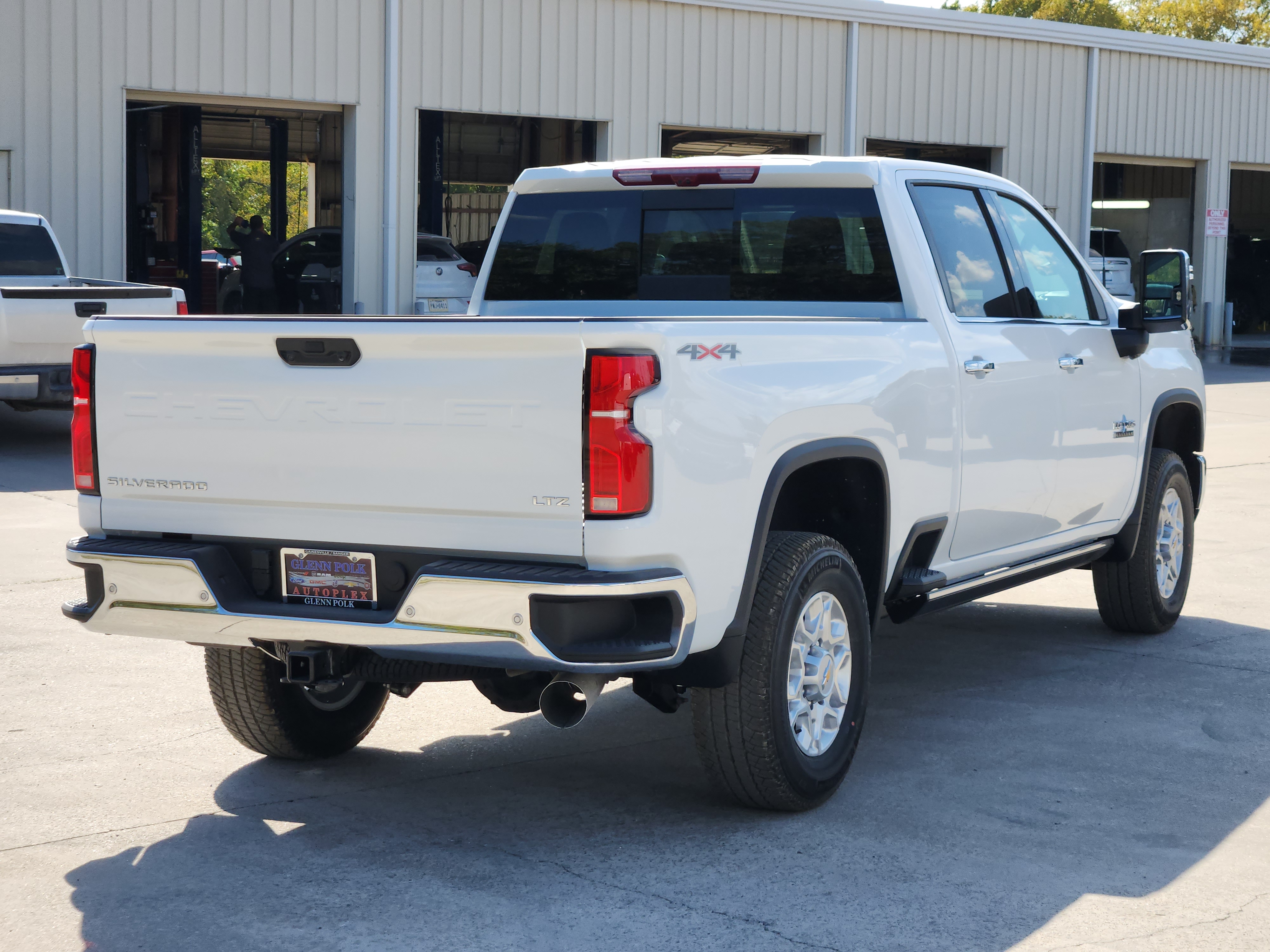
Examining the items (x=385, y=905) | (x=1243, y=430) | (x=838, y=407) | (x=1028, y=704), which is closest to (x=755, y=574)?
(x=838, y=407)

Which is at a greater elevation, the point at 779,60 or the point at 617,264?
the point at 779,60

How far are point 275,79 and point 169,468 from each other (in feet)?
53.8

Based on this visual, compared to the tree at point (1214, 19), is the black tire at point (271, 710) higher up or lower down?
lower down

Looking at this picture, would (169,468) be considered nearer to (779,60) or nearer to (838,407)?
(838,407)

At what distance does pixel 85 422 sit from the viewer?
4.68m

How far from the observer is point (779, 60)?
2398 cm

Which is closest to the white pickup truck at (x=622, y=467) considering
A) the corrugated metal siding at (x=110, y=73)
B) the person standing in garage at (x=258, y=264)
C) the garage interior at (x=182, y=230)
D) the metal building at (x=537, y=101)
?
the corrugated metal siding at (x=110, y=73)

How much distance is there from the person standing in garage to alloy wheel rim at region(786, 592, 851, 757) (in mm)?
19293

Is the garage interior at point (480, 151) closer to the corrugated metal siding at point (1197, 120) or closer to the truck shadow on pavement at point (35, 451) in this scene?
the truck shadow on pavement at point (35, 451)

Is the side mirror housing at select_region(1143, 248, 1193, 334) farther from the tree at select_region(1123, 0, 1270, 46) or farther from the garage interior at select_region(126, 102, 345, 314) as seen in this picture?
the tree at select_region(1123, 0, 1270, 46)

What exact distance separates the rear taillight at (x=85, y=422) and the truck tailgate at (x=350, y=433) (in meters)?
0.04

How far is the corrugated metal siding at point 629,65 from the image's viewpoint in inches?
835

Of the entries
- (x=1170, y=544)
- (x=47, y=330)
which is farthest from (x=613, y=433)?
(x=47, y=330)

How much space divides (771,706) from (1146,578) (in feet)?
11.2
